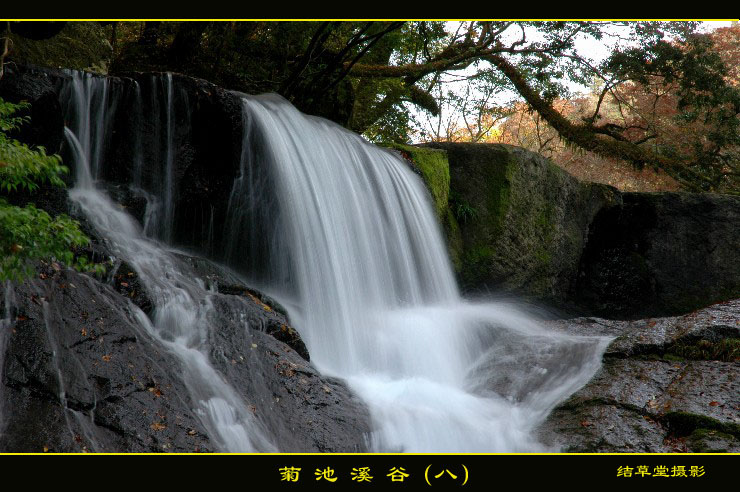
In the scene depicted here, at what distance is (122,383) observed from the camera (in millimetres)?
4160

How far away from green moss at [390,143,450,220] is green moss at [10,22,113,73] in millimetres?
4828

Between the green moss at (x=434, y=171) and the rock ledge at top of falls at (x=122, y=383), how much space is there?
5763 millimetres

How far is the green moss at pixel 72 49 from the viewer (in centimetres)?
796

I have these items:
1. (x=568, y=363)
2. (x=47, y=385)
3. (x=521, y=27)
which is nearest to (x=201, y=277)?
(x=47, y=385)

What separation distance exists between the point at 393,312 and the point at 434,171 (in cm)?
363

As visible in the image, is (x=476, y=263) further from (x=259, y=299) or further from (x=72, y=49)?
(x=72, y=49)

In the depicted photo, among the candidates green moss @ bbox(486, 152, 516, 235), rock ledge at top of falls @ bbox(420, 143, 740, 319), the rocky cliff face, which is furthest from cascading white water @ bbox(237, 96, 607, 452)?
green moss @ bbox(486, 152, 516, 235)

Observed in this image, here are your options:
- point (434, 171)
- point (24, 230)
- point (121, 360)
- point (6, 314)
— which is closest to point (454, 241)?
point (434, 171)

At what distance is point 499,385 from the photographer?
639 cm

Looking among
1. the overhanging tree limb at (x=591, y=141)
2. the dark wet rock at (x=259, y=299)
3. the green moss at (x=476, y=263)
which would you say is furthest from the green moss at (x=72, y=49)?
the overhanging tree limb at (x=591, y=141)

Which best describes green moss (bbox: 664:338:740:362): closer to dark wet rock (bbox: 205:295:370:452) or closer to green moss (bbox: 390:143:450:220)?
dark wet rock (bbox: 205:295:370:452)

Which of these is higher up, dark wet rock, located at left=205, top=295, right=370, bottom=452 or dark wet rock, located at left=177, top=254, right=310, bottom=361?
dark wet rock, located at left=177, top=254, right=310, bottom=361

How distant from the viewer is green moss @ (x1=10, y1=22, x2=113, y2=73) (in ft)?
26.1
